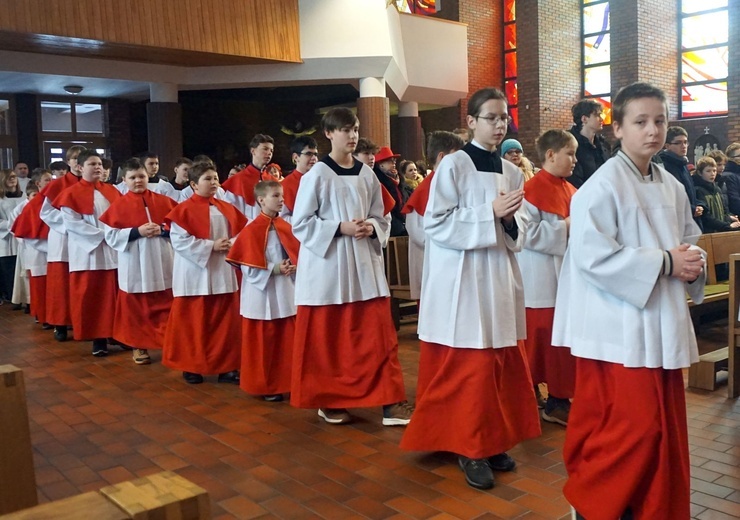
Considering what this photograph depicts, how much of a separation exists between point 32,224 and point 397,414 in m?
5.58

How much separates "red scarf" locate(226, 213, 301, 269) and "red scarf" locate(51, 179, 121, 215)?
7.75ft

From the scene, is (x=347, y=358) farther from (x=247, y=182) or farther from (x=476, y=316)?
(x=247, y=182)

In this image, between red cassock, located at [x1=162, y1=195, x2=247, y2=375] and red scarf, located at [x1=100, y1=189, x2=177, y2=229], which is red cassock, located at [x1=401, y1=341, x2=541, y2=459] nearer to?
red cassock, located at [x1=162, y1=195, x2=247, y2=375]

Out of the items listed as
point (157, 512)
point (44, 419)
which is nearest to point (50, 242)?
point (44, 419)

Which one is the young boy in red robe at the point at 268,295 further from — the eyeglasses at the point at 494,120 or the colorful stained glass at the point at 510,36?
the colorful stained glass at the point at 510,36

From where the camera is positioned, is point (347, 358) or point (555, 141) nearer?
point (555, 141)

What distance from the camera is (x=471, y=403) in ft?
11.3

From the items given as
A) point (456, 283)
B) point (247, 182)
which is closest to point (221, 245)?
point (247, 182)

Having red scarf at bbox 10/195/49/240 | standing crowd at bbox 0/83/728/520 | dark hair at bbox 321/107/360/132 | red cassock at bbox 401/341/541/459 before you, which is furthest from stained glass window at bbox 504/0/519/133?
red cassock at bbox 401/341/541/459

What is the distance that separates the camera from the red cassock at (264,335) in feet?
16.6

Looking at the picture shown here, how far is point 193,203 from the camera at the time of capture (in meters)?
5.70

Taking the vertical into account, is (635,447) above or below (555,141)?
below

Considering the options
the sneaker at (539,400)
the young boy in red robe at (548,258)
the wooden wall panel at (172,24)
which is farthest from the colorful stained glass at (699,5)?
the sneaker at (539,400)

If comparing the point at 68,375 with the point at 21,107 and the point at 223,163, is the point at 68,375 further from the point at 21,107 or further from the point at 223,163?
the point at 223,163
